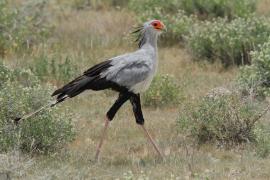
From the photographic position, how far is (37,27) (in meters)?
13.5

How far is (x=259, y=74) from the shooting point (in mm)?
10352

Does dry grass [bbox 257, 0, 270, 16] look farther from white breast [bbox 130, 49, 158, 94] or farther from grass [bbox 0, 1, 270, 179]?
white breast [bbox 130, 49, 158, 94]

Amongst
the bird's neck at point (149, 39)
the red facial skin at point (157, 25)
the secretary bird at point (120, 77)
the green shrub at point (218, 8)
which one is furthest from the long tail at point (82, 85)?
the green shrub at point (218, 8)

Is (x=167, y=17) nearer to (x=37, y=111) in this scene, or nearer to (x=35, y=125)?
(x=35, y=125)

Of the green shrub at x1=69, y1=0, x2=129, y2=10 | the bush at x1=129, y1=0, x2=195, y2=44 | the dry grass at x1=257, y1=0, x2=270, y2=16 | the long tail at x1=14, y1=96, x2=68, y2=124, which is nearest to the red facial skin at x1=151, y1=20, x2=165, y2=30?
the long tail at x1=14, y1=96, x2=68, y2=124

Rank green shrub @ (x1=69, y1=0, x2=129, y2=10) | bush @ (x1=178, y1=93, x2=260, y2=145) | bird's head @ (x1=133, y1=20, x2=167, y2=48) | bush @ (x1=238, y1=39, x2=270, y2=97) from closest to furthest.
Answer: bird's head @ (x1=133, y1=20, x2=167, y2=48), bush @ (x1=178, y1=93, x2=260, y2=145), bush @ (x1=238, y1=39, x2=270, y2=97), green shrub @ (x1=69, y1=0, x2=129, y2=10)


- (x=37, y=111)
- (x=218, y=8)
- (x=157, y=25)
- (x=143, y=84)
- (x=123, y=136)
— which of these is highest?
(x=157, y=25)

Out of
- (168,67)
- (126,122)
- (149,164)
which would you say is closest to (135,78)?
(149,164)

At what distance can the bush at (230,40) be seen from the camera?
12.1m

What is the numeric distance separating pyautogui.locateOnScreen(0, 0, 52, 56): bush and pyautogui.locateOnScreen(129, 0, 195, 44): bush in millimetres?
1539

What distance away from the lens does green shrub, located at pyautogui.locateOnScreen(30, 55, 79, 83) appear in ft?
37.4

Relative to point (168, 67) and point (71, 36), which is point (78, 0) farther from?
point (168, 67)

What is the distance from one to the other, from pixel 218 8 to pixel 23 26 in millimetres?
3401

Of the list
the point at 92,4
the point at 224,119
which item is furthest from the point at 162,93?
the point at 92,4
